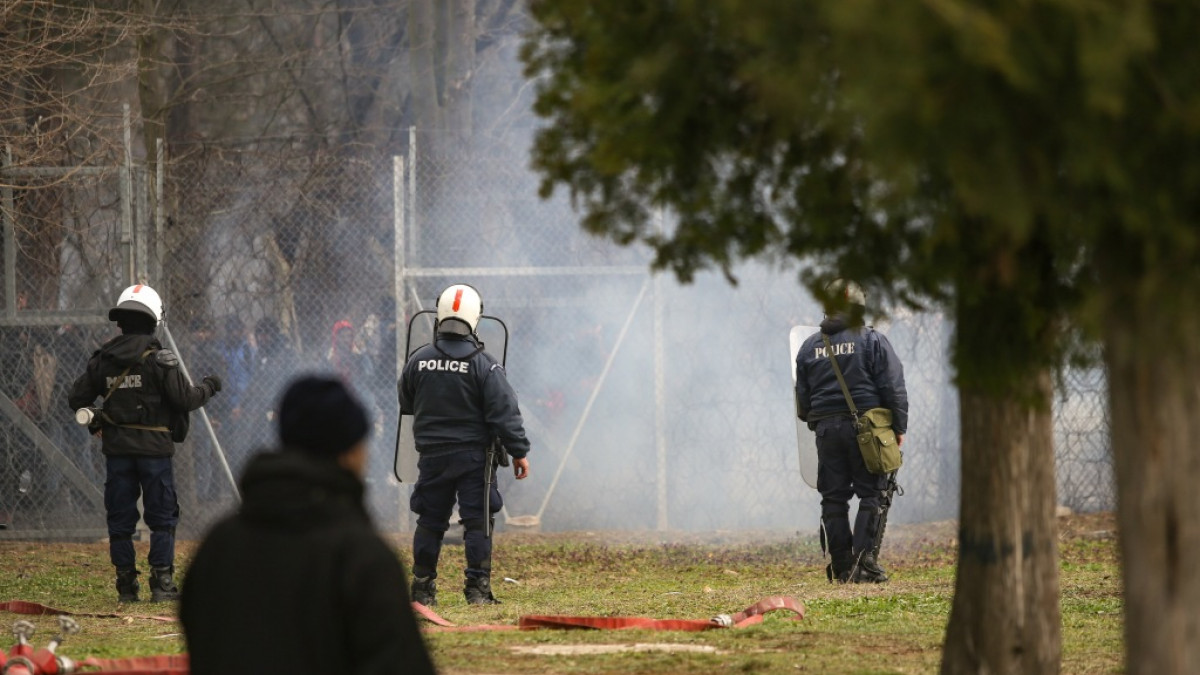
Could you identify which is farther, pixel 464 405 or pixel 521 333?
pixel 521 333

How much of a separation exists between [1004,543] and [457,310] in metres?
5.26

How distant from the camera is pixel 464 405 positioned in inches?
388

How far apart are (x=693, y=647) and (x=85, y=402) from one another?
4.94 m

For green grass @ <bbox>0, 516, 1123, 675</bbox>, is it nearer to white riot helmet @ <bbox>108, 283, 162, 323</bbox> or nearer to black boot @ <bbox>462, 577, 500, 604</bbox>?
black boot @ <bbox>462, 577, 500, 604</bbox>

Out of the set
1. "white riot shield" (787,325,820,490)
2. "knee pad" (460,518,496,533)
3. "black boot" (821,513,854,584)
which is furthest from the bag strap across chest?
"knee pad" (460,518,496,533)

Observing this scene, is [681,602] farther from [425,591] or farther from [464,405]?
[464,405]

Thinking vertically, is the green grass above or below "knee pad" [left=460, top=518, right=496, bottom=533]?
below

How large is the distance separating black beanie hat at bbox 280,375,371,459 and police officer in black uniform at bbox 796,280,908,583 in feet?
24.5

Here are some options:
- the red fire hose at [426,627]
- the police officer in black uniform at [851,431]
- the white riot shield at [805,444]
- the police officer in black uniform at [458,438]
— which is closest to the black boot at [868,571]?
the police officer in black uniform at [851,431]

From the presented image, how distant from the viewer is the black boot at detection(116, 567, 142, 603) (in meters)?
10.3

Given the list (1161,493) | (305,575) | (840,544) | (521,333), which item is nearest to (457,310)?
(840,544)

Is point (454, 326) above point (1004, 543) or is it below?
above

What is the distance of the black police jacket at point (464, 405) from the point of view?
32.2 feet

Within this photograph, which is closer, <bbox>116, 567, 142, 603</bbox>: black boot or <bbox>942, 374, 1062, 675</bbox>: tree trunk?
<bbox>942, 374, 1062, 675</bbox>: tree trunk
